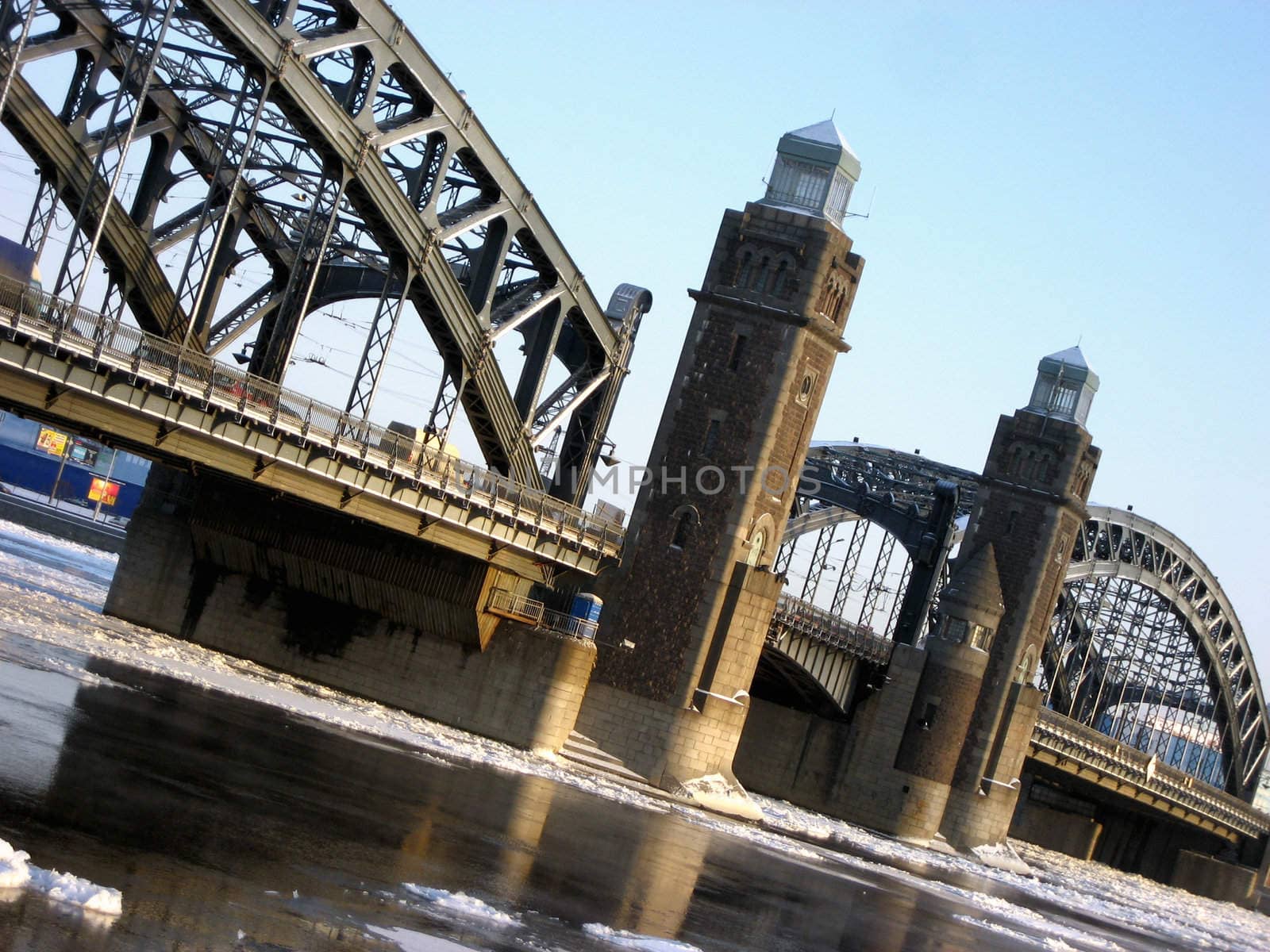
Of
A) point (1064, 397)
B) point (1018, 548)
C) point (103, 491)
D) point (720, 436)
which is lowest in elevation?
point (103, 491)

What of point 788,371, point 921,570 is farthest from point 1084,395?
point 788,371

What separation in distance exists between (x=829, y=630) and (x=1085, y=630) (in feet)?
123

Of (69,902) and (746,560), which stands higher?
(746,560)

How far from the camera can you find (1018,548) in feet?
232

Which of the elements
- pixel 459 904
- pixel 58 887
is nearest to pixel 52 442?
pixel 459 904

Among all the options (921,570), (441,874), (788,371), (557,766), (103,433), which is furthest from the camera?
(921,570)

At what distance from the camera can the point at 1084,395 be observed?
7294cm

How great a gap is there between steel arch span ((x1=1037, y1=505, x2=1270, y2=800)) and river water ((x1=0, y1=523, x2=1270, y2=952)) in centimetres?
4442

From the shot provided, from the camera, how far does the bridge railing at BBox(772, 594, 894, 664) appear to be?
6231 centimetres

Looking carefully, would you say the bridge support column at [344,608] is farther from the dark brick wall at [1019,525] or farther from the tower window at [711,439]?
the dark brick wall at [1019,525]

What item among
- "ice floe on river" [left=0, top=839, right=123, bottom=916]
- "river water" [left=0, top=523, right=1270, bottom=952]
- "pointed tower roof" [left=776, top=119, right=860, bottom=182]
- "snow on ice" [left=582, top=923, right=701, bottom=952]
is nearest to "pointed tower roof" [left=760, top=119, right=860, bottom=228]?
"pointed tower roof" [left=776, top=119, right=860, bottom=182]

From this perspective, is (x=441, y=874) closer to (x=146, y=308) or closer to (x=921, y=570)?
(x=146, y=308)

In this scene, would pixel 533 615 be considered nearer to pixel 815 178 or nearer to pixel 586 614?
pixel 586 614

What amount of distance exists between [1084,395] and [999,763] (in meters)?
16.0
